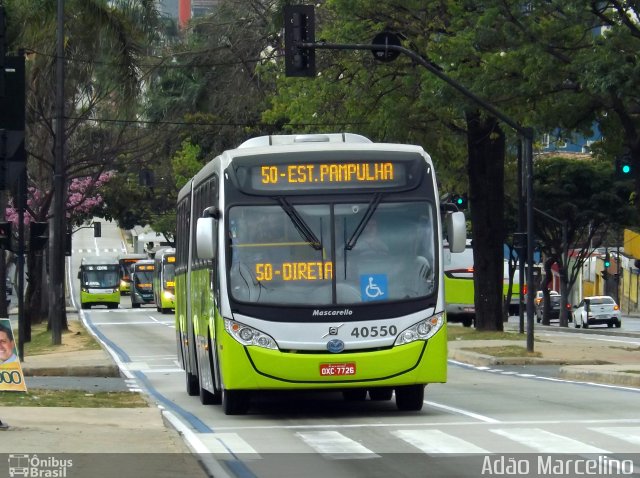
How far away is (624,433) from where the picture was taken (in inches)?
556

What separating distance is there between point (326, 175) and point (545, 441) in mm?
4731

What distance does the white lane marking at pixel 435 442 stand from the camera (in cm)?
Result: 1292

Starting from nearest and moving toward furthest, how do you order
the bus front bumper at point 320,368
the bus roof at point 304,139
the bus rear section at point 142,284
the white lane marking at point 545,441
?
1. the white lane marking at point 545,441
2. the bus front bumper at point 320,368
3. the bus roof at point 304,139
4. the bus rear section at point 142,284

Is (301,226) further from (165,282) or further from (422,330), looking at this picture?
(165,282)

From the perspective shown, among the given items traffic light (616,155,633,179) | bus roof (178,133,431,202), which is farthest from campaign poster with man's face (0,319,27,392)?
traffic light (616,155,633,179)

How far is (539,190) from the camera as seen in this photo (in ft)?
214

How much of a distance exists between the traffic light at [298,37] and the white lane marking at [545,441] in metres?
12.0

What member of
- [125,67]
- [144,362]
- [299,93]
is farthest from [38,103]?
[144,362]

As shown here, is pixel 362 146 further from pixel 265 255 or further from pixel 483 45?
pixel 483 45

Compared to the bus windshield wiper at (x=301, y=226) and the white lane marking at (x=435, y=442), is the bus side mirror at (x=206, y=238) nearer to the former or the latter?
the bus windshield wiper at (x=301, y=226)

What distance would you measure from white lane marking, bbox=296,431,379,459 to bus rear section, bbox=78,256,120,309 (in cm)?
7029

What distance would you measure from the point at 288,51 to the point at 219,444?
500 inches

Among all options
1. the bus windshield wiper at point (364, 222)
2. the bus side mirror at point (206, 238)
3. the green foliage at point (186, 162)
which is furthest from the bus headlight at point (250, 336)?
the green foliage at point (186, 162)

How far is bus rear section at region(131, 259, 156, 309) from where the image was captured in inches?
3501
